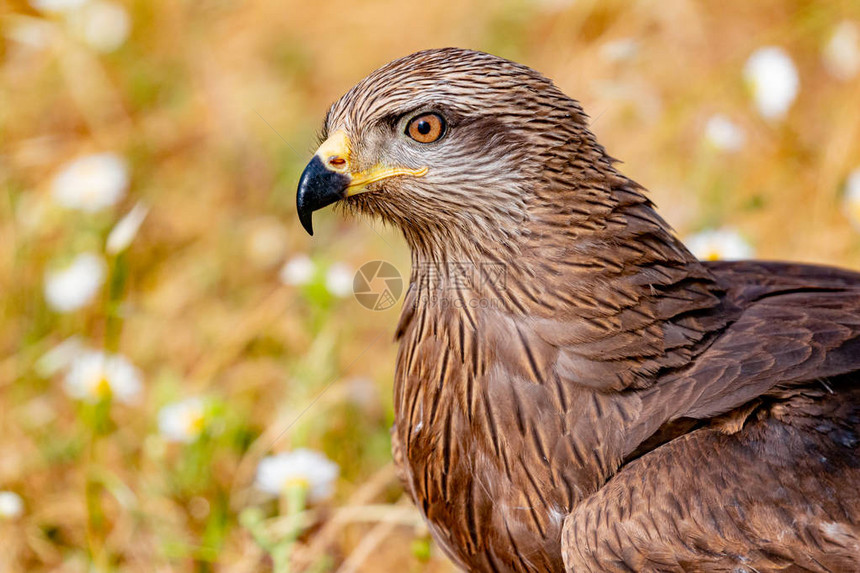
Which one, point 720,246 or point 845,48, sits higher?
point 845,48

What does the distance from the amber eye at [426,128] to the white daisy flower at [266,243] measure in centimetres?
287

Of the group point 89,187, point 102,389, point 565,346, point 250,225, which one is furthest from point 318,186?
point 250,225

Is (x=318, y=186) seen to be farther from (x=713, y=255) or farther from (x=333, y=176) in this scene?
(x=713, y=255)

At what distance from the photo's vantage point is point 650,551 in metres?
2.37

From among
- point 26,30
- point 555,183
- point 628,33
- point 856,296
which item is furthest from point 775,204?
point 26,30

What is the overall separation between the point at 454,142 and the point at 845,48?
3840 millimetres

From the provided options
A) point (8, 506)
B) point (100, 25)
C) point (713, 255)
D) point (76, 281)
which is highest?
point (100, 25)

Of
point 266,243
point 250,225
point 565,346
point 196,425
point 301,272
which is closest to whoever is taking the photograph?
point 565,346

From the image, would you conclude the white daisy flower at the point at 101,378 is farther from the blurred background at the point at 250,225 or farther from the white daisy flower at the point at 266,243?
the white daisy flower at the point at 266,243

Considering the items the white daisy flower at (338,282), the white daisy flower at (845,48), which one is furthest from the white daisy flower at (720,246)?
the white daisy flower at (845,48)

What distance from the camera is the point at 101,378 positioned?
3.49 meters

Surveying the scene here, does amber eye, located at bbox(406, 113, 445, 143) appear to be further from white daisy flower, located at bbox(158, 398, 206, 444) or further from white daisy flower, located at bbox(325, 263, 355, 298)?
white daisy flower, located at bbox(158, 398, 206, 444)

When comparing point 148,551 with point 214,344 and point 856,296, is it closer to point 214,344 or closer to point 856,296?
point 214,344

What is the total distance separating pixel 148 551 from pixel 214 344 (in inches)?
50.9
